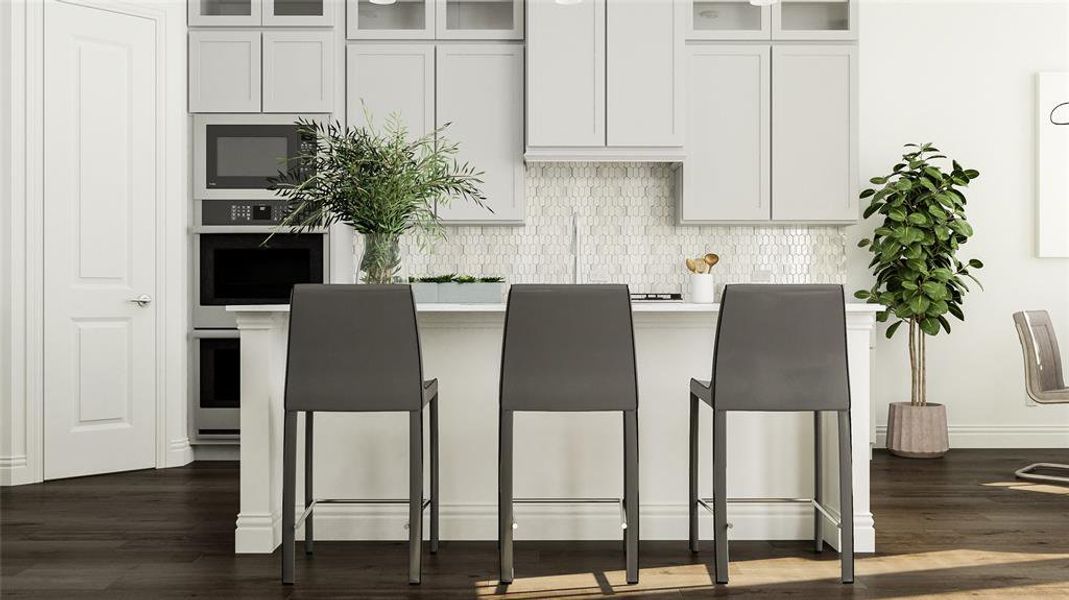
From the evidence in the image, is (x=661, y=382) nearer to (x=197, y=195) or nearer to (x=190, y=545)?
(x=190, y=545)

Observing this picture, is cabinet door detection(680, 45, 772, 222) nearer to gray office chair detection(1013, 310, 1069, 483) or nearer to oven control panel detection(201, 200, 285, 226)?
gray office chair detection(1013, 310, 1069, 483)

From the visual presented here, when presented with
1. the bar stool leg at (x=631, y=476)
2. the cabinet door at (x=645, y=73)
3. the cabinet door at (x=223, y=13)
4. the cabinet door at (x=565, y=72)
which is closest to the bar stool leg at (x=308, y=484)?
the bar stool leg at (x=631, y=476)

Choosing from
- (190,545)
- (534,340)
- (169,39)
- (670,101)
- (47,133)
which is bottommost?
(190,545)

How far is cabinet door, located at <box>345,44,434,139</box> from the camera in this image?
451 cm

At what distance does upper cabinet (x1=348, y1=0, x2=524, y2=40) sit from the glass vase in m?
2.14

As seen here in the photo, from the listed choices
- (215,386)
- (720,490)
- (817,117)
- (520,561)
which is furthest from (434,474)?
(817,117)

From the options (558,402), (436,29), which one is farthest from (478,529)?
(436,29)

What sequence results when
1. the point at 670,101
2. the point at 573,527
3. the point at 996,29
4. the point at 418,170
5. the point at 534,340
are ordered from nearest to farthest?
the point at 534,340
the point at 418,170
the point at 573,527
the point at 670,101
the point at 996,29

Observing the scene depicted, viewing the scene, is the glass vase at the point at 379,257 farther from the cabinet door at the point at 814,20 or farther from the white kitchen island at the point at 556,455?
the cabinet door at the point at 814,20

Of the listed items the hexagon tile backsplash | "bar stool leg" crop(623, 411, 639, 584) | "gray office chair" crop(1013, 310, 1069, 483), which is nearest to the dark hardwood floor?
"bar stool leg" crop(623, 411, 639, 584)

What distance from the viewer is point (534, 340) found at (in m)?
2.49

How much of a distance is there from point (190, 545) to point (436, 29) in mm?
3043

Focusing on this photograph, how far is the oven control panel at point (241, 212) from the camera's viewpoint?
4.43m

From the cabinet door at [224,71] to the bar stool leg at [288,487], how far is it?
102 inches
